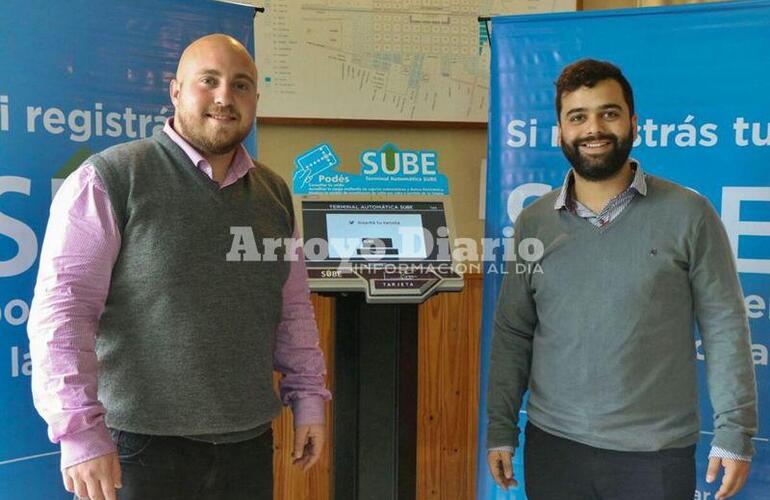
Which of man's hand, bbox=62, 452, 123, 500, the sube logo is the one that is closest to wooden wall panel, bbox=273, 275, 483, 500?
the sube logo

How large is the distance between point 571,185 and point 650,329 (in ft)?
1.29

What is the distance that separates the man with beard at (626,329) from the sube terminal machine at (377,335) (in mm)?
502

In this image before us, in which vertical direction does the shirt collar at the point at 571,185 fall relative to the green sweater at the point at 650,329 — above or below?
above

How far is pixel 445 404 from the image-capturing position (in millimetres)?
3270

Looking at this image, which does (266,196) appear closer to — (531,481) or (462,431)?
(531,481)

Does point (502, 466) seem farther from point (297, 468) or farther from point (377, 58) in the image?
point (377, 58)

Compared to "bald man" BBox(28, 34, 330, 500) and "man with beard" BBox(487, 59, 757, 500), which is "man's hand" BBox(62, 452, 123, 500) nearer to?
"bald man" BBox(28, 34, 330, 500)

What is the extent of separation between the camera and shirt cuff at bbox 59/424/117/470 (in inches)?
54.4

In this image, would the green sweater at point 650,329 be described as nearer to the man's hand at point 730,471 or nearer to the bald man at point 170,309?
the man's hand at point 730,471

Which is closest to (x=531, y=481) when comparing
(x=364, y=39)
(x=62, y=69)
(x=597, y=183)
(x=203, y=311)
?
(x=597, y=183)

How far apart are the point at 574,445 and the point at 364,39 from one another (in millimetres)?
2015

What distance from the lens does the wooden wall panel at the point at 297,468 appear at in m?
3.12

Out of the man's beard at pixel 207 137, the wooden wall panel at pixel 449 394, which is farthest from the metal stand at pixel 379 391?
the wooden wall panel at pixel 449 394

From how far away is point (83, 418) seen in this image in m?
1.37
